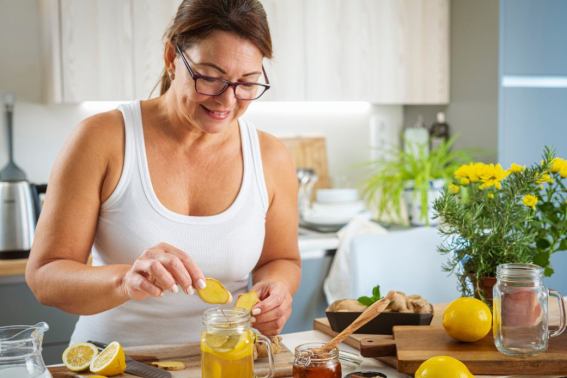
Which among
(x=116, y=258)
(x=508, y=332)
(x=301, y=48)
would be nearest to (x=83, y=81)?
(x=301, y=48)

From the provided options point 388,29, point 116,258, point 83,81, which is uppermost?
point 388,29

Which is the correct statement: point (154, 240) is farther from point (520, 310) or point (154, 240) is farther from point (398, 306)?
point (520, 310)

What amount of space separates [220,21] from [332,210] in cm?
179

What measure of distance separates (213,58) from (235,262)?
0.49 m

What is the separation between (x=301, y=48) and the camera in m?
3.17

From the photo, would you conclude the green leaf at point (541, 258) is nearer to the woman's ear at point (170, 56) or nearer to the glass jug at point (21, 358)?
the woman's ear at point (170, 56)

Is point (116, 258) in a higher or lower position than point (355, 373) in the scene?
higher

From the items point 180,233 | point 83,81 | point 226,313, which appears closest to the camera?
point 226,313

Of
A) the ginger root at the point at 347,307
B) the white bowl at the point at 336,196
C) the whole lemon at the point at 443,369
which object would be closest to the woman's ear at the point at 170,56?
the ginger root at the point at 347,307

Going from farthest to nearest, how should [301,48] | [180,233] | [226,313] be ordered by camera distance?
[301,48]
[180,233]
[226,313]

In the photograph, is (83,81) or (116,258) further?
(83,81)

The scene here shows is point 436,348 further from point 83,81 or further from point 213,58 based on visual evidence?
point 83,81

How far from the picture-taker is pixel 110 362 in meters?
1.20

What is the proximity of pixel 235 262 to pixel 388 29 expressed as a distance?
2047mm
